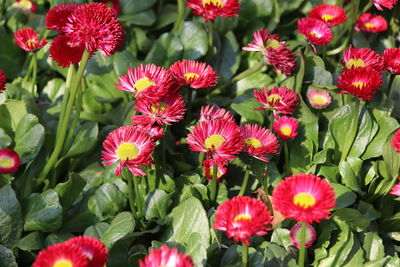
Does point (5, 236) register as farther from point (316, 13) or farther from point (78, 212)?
point (316, 13)

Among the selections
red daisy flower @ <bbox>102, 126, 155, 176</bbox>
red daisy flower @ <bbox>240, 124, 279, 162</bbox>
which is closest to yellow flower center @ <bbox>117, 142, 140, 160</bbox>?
red daisy flower @ <bbox>102, 126, 155, 176</bbox>

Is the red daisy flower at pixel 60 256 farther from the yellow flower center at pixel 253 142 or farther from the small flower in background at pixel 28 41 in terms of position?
the small flower in background at pixel 28 41

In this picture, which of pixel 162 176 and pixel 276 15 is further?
pixel 276 15

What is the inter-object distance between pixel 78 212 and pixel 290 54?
46.9 inches

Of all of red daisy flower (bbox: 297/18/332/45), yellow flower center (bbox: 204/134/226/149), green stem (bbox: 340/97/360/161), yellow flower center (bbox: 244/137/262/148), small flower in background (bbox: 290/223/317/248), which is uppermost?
red daisy flower (bbox: 297/18/332/45)

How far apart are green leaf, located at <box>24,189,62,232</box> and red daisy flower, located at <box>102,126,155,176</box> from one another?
287 millimetres

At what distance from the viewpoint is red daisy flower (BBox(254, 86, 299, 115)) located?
2.43m

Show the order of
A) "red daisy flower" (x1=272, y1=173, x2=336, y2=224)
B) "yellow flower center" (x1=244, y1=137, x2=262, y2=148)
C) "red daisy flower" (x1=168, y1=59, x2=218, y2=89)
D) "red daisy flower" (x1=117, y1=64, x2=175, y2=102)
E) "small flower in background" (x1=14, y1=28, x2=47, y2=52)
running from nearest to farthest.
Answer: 1. "red daisy flower" (x1=272, y1=173, x2=336, y2=224)
2. "red daisy flower" (x1=117, y1=64, x2=175, y2=102)
3. "yellow flower center" (x1=244, y1=137, x2=262, y2=148)
4. "red daisy flower" (x1=168, y1=59, x2=218, y2=89)
5. "small flower in background" (x1=14, y1=28, x2=47, y2=52)

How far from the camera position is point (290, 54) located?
2641 mm

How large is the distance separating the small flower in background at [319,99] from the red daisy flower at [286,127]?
0.95ft

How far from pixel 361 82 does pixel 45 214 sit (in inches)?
53.9

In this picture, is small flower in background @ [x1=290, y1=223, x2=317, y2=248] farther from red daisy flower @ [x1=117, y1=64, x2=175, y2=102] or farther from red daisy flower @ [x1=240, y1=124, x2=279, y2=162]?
red daisy flower @ [x1=117, y1=64, x2=175, y2=102]

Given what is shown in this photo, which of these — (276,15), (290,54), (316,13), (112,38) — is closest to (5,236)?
(112,38)

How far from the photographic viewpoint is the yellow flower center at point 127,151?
2049 millimetres
